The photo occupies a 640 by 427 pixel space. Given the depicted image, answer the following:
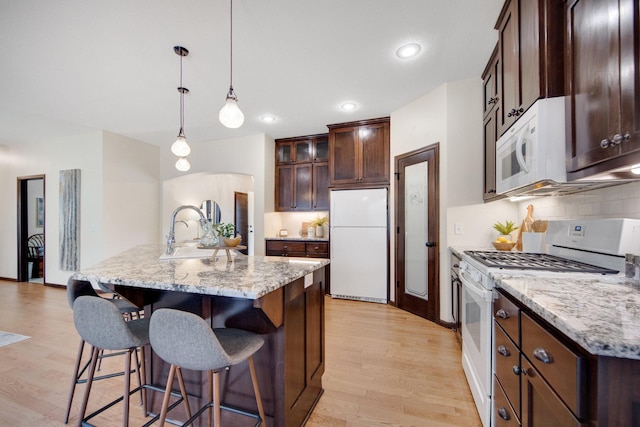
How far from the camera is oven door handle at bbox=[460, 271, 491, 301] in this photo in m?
1.40

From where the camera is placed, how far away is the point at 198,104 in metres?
3.29

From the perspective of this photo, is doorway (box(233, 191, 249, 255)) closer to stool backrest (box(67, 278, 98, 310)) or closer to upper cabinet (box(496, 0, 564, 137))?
stool backrest (box(67, 278, 98, 310))

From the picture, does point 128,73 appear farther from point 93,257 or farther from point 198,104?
point 93,257

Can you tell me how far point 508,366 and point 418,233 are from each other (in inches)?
82.5

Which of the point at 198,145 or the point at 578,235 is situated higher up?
the point at 198,145

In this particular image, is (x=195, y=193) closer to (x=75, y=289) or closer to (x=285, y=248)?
(x=285, y=248)

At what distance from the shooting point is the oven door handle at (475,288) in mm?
1396

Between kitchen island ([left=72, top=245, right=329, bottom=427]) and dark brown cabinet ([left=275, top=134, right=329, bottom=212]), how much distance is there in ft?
9.19

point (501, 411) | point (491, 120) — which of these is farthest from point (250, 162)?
point (501, 411)

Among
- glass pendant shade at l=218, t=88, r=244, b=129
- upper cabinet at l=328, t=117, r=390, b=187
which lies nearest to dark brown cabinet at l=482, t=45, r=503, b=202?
upper cabinet at l=328, t=117, r=390, b=187

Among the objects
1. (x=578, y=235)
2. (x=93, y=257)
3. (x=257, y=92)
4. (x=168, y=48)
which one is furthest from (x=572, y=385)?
(x=93, y=257)

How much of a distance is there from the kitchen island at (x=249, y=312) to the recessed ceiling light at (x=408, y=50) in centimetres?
193

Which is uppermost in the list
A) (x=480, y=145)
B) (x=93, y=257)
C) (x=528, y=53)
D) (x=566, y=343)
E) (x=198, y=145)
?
(x=198, y=145)

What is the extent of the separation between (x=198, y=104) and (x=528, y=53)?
3.27 meters
